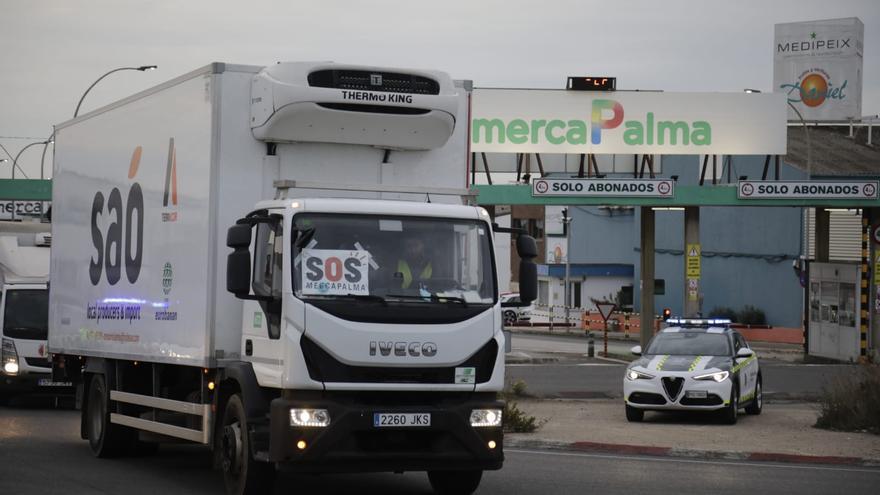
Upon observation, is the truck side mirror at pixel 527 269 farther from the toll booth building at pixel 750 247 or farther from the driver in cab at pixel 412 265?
the toll booth building at pixel 750 247

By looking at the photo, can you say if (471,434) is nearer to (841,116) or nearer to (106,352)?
(106,352)

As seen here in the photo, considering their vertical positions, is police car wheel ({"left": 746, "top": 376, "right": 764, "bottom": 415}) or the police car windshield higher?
the police car windshield

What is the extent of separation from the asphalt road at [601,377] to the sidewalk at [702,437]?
3249 millimetres

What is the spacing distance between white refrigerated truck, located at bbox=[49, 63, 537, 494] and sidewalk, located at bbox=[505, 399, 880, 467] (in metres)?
5.50

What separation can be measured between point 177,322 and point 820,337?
1273 inches

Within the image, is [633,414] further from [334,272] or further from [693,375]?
[334,272]

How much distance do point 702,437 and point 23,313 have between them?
38.3 feet

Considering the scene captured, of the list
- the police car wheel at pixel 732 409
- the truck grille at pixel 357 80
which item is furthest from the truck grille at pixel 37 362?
the truck grille at pixel 357 80

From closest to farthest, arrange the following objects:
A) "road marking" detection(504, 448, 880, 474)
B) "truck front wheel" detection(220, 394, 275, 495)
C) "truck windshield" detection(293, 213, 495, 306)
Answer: "truck windshield" detection(293, 213, 495, 306)
"truck front wheel" detection(220, 394, 275, 495)
"road marking" detection(504, 448, 880, 474)

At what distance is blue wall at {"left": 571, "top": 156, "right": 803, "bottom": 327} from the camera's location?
5772 centimetres

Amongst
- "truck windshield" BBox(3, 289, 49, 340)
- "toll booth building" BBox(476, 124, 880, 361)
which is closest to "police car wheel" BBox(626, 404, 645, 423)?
"toll booth building" BBox(476, 124, 880, 361)

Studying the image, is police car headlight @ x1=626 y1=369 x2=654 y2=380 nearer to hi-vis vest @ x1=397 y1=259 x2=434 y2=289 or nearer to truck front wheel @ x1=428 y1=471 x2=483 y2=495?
truck front wheel @ x1=428 y1=471 x2=483 y2=495

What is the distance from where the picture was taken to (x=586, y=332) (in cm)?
6028

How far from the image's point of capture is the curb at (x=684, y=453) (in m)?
16.5
